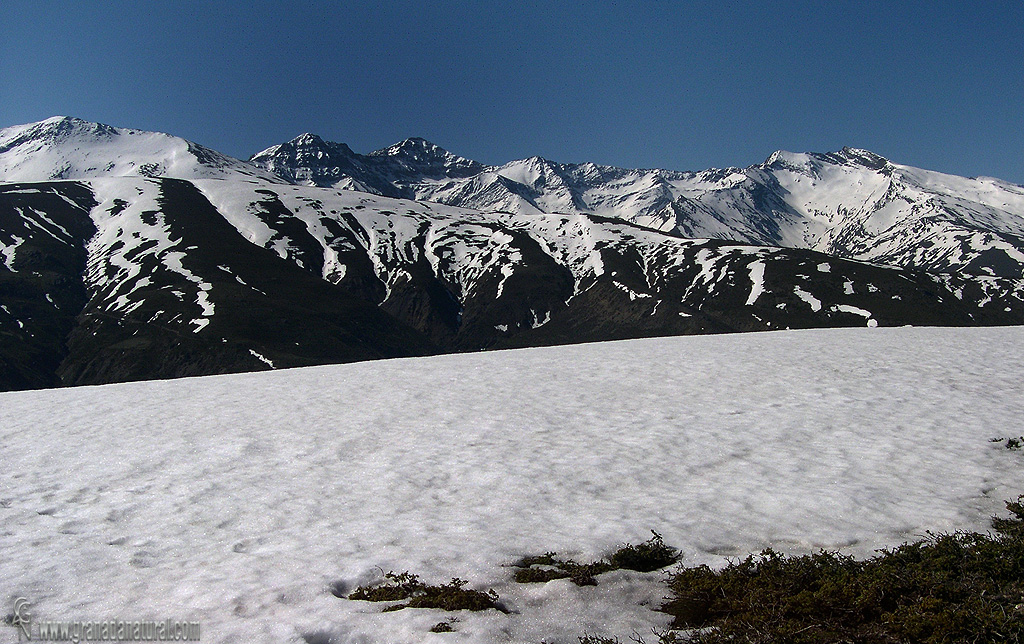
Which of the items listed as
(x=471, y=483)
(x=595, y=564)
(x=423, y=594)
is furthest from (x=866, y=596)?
(x=471, y=483)

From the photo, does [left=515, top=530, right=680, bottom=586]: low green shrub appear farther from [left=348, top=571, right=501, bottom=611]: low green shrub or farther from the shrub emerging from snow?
[left=348, top=571, right=501, bottom=611]: low green shrub

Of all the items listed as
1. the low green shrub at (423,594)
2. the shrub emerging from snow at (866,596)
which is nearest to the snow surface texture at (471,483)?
the low green shrub at (423,594)

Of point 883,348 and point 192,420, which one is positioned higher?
point 883,348

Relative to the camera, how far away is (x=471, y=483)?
41.2 feet

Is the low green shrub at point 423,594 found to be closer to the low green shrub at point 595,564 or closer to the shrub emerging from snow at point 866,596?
the low green shrub at point 595,564

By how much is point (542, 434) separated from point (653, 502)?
4798 millimetres

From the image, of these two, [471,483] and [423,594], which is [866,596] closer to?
[423,594]

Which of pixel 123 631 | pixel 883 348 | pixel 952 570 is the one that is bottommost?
pixel 123 631

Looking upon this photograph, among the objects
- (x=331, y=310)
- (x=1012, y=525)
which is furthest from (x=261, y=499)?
(x=331, y=310)

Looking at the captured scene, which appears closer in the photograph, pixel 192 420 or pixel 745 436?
pixel 745 436

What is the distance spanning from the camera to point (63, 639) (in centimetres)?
709

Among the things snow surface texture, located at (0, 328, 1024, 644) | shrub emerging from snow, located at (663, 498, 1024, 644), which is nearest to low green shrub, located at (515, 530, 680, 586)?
snow surface texture, located at (0, 328, 1024, 644)

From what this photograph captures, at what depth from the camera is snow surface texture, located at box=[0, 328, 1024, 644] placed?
8.08 meters

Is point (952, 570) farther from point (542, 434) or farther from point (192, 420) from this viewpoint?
point (192, 420)
